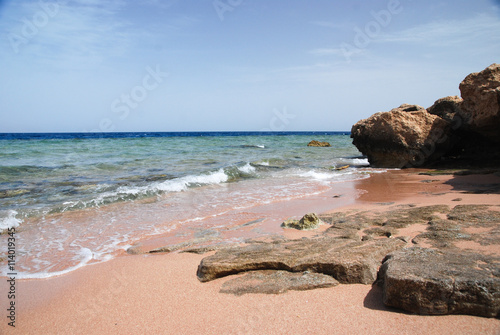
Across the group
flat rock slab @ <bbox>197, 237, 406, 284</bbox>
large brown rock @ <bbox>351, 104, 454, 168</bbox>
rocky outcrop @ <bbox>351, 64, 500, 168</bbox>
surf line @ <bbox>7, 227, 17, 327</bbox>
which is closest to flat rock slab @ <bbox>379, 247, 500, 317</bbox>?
flat rock slab @ <bbox>197, 237, 406, 284</bbox>

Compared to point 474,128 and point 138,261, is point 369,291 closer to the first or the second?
point 138,261

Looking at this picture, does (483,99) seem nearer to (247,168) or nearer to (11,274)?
(247,168)

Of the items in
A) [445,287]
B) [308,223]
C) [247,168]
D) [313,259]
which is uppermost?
[445,287]

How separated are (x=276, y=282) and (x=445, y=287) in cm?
132

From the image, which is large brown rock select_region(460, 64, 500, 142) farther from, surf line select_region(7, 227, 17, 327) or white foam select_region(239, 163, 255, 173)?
surf line select_region(7, 227, 17, 327)

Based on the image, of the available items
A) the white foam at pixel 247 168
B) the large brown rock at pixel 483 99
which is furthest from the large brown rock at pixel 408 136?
the white foam at pixel 247 168

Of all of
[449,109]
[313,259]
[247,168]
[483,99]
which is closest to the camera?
[313,259]

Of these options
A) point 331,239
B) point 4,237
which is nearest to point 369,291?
point 331,239

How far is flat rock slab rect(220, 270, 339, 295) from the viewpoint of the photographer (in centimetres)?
279

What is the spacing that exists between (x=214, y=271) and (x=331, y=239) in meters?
1.41

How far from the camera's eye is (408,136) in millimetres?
12125

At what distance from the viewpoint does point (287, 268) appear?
3088mm

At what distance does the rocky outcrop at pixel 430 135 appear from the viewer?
9948 millimetres

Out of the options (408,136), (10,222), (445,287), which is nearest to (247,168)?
(408,136)
